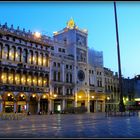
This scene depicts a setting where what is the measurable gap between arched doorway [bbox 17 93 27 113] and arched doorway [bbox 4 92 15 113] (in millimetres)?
1648

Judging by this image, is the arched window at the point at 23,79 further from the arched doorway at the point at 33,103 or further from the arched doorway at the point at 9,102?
the arched doorway at the point at 9,102

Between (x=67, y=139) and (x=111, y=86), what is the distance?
90.1 meters

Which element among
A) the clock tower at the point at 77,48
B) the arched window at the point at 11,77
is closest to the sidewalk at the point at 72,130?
the arched window at the point at 11,77

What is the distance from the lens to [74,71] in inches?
3243

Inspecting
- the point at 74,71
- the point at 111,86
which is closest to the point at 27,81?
the point at 74,71

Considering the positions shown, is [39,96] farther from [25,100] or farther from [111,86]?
[111,86]

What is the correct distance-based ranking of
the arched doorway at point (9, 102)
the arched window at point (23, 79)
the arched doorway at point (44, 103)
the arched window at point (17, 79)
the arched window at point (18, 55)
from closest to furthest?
1. the arched doorway at point (9, 102)
2. the arched window at point (17, 79)
3. the arched window at point (18, 55)
4. the arched window at point (23, 79)
5. the arched doorway at point (44, 103)

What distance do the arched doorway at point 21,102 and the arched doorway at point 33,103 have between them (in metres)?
2.49

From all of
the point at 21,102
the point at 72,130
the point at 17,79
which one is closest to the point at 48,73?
the point at 17,79

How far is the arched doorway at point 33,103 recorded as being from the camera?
222 feet

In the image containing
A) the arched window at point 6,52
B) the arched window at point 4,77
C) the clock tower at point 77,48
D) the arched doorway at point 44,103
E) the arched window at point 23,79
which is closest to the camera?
the arched window at point 4,77

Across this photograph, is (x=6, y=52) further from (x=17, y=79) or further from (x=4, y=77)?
(x=17, y=79)

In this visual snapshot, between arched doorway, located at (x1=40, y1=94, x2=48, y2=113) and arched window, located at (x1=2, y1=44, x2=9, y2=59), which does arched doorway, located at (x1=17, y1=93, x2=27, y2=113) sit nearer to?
arched doorway, located at (x1=40, y1=94, x2=48, y2=113)

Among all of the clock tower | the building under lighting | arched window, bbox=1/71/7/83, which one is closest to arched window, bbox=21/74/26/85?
the building under lighting
